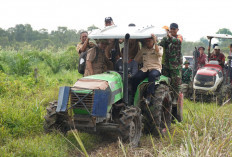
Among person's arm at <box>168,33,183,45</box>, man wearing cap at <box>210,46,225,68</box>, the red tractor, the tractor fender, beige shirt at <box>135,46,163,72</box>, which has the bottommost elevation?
the red tractor

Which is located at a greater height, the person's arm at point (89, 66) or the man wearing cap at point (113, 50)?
the man wearing cap at point (113, 50)

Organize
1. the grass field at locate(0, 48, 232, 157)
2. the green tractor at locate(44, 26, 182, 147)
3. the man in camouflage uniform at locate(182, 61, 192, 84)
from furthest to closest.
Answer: the man in camouflage uniform at locate(182, 61, 192, 84) < the green tractor at locate(44, 26, 182, 147) < the grass field at locate(0, 48, 232, 157)

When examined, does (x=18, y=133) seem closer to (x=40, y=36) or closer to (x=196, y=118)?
(x=196, y=118)

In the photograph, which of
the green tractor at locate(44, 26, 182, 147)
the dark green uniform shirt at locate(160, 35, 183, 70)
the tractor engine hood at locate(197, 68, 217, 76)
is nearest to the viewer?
the green tractor at locate(44, 26, 182, 147)

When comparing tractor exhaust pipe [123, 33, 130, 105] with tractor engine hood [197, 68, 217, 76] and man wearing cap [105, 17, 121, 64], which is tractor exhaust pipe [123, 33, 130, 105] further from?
tractor engine hood [197, 68, 217, 76]

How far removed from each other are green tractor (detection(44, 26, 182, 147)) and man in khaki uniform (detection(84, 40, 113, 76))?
564mm

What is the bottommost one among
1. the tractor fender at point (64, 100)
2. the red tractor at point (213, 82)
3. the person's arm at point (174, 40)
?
the red tractor at point (213, 82)

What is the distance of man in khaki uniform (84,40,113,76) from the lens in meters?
6.45

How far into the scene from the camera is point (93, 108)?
504cm

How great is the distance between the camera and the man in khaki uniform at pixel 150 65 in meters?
6.24

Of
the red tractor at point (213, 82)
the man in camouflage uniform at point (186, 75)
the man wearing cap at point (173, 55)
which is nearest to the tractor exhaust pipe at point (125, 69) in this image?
the man wearing cap at point (173, 55)

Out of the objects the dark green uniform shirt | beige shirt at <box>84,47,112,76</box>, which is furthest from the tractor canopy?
the dark green uniform shirt

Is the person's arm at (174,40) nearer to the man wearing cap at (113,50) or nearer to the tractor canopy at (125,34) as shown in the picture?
the tractor canopy at (125,34)

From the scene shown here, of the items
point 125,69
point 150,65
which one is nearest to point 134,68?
point 150,65
